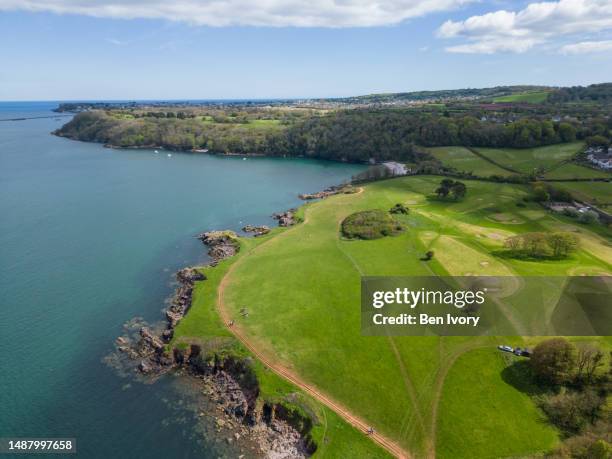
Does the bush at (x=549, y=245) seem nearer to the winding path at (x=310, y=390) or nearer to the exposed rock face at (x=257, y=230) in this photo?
the winding path at (x=310, y=390)

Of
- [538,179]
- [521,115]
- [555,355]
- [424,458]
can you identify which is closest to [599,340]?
[555,355]

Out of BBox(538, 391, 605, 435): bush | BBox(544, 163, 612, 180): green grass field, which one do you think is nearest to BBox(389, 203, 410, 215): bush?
BBox(544, 163, 612, 180): green grass field

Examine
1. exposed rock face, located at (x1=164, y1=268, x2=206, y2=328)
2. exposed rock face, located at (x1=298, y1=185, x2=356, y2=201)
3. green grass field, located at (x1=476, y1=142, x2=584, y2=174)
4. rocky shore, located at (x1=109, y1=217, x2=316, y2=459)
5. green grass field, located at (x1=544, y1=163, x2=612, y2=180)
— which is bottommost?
rocky shore, located at (x1=109, y1=217, x2=316, y2=459)

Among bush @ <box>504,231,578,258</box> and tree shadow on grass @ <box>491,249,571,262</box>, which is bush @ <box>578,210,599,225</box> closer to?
bush @ <box>504,231,578,258</box>

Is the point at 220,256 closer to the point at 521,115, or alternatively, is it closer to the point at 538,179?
the point at 538,179

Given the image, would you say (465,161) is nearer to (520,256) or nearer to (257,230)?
(520,256)

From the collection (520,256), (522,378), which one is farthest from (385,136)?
(522,378)
